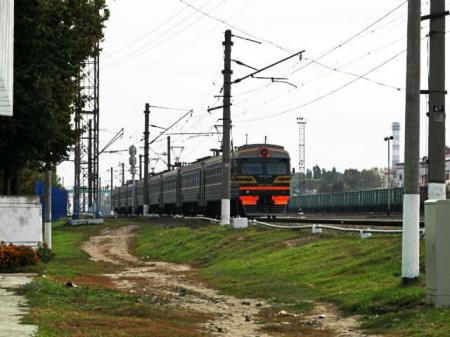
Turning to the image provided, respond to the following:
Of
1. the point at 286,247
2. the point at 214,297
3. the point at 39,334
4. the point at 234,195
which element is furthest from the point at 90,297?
the point at 234,195

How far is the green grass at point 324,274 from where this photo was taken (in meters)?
15.2

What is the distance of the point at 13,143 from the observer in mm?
28812

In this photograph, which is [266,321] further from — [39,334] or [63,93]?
[63,93]

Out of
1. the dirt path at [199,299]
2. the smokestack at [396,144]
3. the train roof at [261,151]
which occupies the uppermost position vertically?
the smokestack at [396,144]

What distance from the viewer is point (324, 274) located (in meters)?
21.7

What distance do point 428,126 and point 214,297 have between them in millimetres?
7005

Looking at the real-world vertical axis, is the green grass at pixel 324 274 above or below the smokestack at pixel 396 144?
below

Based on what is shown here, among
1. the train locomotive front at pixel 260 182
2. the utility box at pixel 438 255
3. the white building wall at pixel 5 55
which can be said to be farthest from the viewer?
the train locomotive front at pixel 260 182

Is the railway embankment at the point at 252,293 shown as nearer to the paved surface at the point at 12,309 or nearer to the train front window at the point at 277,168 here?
the paved surface at the point at 12,309

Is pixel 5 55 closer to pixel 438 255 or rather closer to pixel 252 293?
pixel 438 255

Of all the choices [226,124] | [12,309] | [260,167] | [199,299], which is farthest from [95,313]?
[260,167]

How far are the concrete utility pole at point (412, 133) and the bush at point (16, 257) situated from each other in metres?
12.6

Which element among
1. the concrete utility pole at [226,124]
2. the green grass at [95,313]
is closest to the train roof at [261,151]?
the concrete utility pole at [226,124]

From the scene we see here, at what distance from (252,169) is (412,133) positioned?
27316 mm
